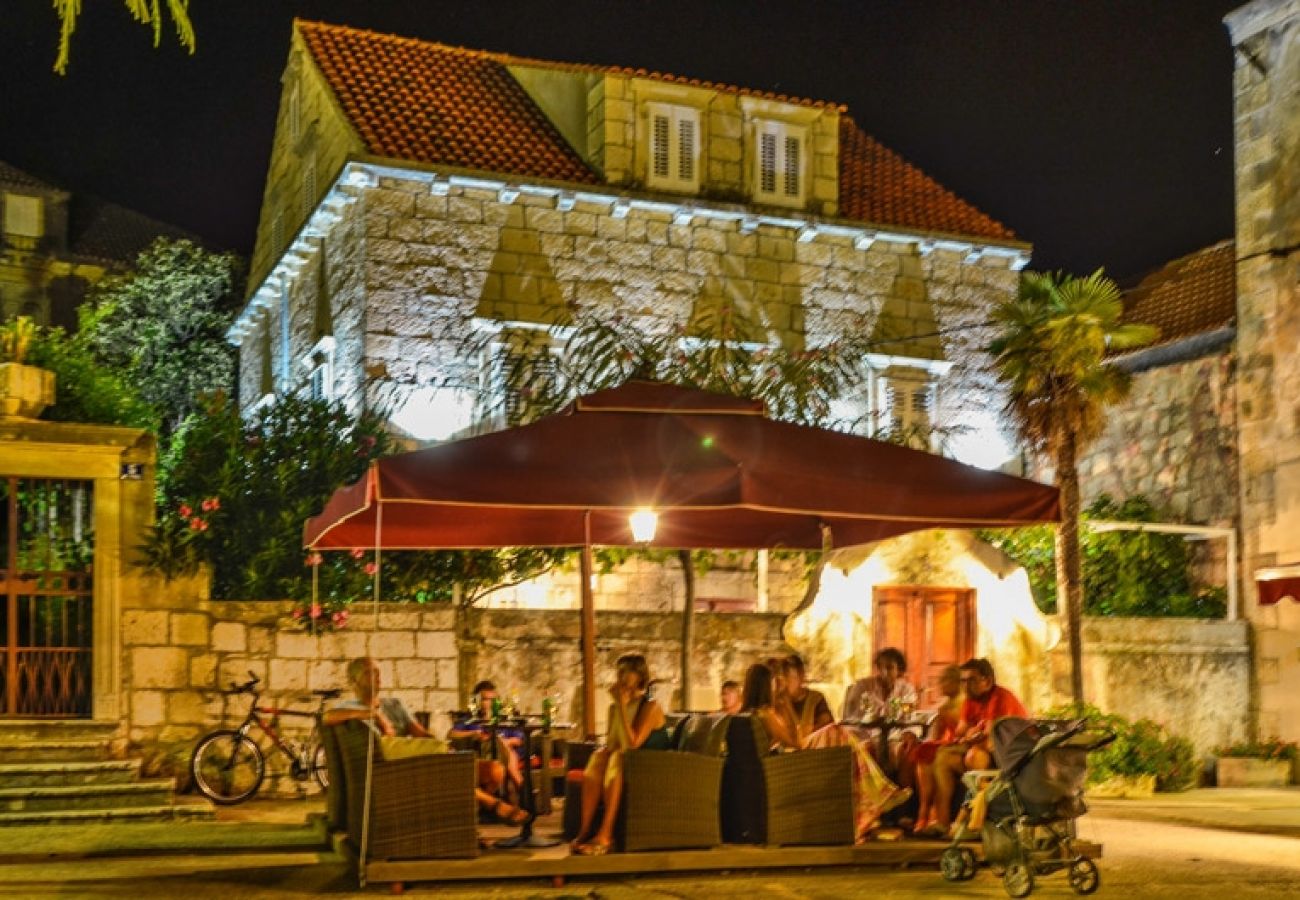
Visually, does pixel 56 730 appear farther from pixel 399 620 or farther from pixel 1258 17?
pixel 1258 17

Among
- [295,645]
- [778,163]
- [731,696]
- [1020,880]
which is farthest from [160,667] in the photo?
[778,163]

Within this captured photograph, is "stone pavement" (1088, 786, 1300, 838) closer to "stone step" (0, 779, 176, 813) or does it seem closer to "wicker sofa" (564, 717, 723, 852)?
"wicker sofa" (564, 717, 723, 852)

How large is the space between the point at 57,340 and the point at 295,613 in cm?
331

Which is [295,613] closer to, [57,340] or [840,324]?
[57,340]

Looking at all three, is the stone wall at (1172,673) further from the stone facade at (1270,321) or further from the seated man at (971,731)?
the seated man at (971,731)

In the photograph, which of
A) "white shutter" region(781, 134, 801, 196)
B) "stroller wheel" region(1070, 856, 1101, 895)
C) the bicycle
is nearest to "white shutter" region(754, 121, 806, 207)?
"white shutter" region(781, 134, 801, 196)

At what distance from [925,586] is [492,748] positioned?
7894mm

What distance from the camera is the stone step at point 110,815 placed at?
12.8 m

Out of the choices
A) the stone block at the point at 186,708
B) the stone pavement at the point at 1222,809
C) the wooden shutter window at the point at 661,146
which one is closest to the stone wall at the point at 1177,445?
the stone pavement at the point at 1222,809

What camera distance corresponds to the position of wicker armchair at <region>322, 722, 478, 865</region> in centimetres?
945

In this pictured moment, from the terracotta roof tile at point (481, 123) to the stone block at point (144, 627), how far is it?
23.4ft

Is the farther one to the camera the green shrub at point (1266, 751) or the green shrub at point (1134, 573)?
the green shrub at point (1134, 573)

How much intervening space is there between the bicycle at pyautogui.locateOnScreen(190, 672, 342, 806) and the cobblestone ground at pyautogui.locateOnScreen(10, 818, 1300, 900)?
3327 mm

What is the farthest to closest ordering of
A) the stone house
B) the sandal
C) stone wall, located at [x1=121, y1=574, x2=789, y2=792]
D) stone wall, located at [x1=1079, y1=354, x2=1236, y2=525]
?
the stone house < stone wall, located at [x1=1079, y1=354, x2=1236, y2=525] < stone wall, located at [x1=121, y1=574, x2=789, y2=792] < the sandal
